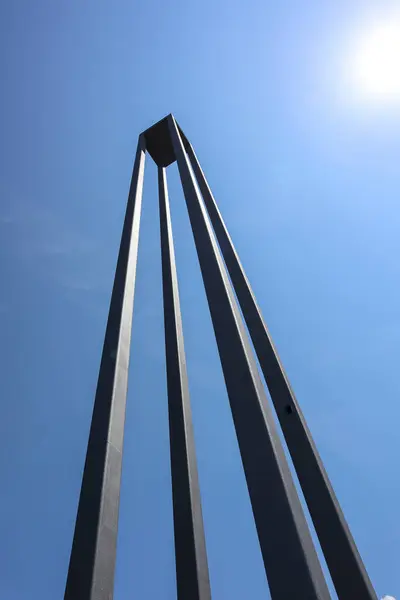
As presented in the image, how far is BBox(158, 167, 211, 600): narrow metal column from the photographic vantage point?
5.00 metres

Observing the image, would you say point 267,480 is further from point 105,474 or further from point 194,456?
point 194,456

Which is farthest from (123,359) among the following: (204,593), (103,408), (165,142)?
(165,142)

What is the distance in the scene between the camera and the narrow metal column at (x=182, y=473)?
16.4 feet

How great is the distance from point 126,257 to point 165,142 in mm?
6604

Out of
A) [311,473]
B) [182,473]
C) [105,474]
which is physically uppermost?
[182,473]

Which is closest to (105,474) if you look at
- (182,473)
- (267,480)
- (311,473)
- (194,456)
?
(267,480)

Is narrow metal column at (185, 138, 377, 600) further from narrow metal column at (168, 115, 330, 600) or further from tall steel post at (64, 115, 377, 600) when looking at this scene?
narrow metal column at (168, 115, 330, 600)

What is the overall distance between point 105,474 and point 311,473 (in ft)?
10.0

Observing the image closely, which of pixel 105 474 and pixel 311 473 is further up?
pixel 311 473

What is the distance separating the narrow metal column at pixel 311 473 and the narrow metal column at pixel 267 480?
2.14m

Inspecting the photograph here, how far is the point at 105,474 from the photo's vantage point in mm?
3889

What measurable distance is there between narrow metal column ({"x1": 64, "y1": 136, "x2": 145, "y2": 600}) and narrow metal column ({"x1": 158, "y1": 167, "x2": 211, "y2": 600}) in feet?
5.35

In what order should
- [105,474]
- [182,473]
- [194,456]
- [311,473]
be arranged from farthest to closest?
[194,456]
[182,473]
[311,473]
[105,474]

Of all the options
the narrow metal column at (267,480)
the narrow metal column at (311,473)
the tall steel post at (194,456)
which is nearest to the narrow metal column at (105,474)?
the tall steel post at (194,456)
